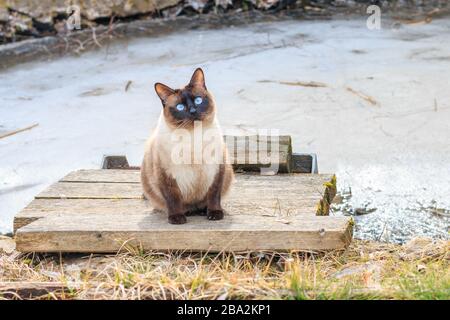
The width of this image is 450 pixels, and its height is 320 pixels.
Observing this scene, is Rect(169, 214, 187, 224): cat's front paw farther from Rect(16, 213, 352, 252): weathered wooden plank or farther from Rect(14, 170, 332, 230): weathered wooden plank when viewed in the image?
Rect(14, 170, 332, 230): weathered wooden plank

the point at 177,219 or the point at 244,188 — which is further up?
the point at 177,219

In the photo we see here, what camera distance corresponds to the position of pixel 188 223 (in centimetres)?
365

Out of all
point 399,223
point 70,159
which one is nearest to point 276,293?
point 399,223

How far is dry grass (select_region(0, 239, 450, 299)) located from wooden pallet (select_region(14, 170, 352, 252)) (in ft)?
0.20

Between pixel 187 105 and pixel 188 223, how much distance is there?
0.56 metres

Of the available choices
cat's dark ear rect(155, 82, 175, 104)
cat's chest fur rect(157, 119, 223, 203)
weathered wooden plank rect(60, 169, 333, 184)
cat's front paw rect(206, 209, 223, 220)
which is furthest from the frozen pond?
cat's dark ear rect(155, 82, 175, 104)

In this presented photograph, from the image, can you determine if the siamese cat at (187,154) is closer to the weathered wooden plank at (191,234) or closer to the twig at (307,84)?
the weathered wooden plank at (191,234)

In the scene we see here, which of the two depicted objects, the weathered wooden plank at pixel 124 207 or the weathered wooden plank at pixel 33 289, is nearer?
the weathered wooden plank at pixel 33 289

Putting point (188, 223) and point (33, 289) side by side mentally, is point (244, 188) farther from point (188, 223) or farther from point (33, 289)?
point (33, 289)

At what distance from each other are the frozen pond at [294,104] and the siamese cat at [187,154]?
1.18 metres

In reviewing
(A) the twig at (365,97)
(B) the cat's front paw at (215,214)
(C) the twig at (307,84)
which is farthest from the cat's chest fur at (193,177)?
(C) the twig at (307,84)

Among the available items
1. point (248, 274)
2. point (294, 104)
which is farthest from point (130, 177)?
A: point (294, 104)

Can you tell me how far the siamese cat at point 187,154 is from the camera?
140 inches

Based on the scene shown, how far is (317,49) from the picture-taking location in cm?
773
